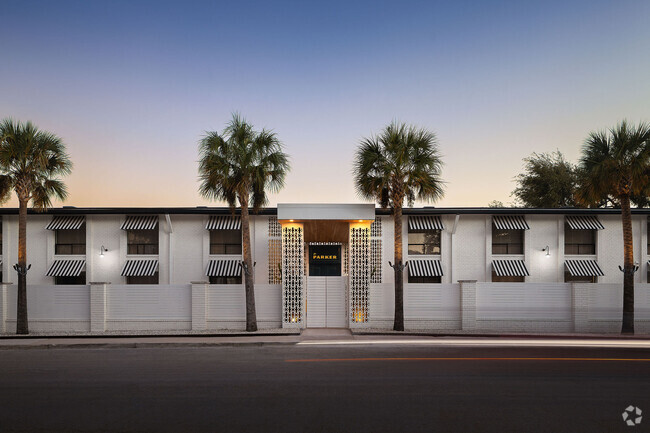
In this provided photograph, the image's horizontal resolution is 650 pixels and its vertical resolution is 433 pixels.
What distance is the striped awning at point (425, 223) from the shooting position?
2351cm

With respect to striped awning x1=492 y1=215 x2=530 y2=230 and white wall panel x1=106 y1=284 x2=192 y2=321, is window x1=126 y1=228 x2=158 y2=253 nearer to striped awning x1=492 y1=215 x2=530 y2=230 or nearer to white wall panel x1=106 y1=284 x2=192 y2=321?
white wall panel x1=106 y1=284 x2=192 y2=321

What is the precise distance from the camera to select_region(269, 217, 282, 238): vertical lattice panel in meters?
23.3

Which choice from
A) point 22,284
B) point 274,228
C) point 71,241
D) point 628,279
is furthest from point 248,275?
point 628,279

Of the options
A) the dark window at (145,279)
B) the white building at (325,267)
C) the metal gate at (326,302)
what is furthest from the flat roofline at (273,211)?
the metal gate at (326,302)

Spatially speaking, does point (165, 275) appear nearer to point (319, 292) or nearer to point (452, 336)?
point (319, 292)

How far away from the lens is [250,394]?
30.7ft

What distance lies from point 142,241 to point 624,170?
2187 cm

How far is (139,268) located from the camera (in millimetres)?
23500

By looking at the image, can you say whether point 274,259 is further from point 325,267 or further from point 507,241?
point 507,241

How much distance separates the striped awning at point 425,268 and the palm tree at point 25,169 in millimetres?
16006

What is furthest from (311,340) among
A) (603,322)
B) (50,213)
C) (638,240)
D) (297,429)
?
(638,240)

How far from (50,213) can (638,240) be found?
29.0 metres

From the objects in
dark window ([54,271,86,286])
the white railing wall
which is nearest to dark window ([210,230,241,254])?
the white railing wall

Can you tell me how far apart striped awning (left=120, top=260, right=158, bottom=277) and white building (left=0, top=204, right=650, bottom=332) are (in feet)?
0.19
